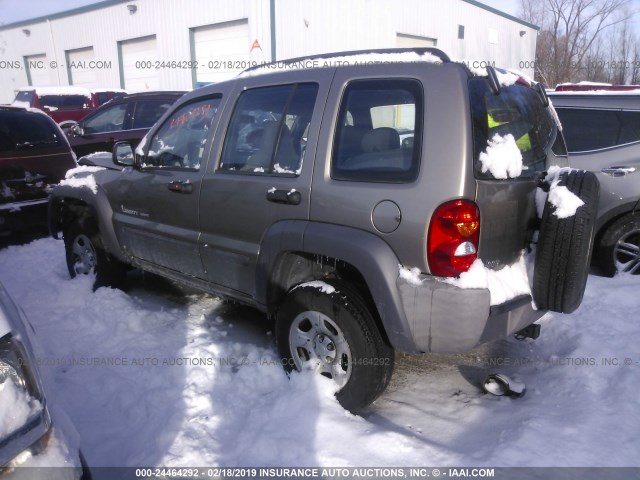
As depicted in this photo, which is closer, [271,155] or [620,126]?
[271,155]

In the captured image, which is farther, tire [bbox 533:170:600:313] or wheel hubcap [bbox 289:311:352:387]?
wheel hubcap [bbox 289:311:352:387]

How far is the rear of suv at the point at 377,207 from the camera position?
7.62 ft

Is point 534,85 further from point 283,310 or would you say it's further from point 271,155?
point 283,310

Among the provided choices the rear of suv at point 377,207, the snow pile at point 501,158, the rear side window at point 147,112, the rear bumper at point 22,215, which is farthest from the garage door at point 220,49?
the snow pile at point 501,158

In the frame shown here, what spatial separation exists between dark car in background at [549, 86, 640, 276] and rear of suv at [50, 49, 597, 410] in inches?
67.0

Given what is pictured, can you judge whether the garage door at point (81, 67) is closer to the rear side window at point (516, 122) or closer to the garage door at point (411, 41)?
the garage door at point (411, 41)

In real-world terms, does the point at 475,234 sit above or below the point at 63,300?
above

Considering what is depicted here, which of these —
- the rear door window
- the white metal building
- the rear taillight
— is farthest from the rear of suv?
the white metal building

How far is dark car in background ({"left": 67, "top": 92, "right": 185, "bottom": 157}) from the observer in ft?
28.8

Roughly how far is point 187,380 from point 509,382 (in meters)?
2.05

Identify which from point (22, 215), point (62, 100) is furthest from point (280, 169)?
point (62, 100)

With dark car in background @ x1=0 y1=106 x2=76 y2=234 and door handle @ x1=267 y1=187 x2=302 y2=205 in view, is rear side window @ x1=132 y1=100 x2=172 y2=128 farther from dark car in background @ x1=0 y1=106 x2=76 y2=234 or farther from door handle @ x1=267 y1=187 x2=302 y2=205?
door handle @ x1=267 y1=187 x2=302 y2=205

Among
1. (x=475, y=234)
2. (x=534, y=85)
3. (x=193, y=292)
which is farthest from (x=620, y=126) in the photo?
(x=193, y=292)

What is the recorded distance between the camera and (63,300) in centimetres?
439
